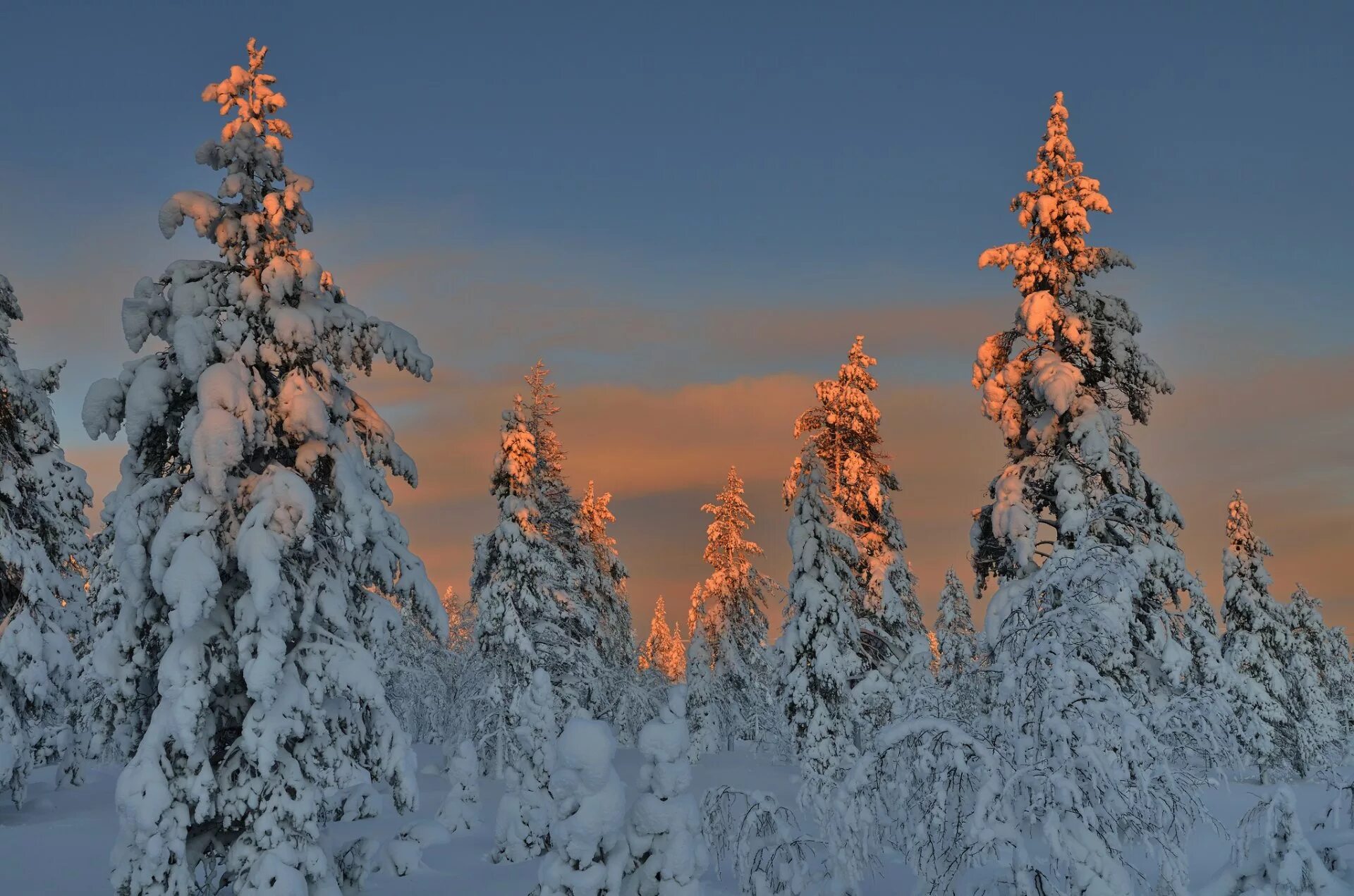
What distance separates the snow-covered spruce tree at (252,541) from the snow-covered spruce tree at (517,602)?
548 inches

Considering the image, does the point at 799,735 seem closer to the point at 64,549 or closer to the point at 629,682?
the point at 629,682

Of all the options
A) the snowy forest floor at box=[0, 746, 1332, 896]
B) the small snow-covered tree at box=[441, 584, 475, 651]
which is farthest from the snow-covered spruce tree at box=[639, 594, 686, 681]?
the snowy forest floor at box=[0, 746, 1332, 896]

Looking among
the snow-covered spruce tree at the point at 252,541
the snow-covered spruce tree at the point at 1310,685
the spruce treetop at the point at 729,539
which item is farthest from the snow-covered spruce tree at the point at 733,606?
the snow-covered spruce tree at the point at 252,541

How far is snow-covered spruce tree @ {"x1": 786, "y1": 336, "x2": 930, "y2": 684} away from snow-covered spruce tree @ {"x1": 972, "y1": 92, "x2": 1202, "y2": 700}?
24.9 ft

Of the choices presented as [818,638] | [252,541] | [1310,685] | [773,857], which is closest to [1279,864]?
[773,857]

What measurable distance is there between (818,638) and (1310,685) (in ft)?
87.7

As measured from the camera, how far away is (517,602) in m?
28.1

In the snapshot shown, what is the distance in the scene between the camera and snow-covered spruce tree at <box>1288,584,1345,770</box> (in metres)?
38.9

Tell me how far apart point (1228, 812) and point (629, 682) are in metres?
20.3

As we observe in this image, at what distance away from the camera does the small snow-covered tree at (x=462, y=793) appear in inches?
960

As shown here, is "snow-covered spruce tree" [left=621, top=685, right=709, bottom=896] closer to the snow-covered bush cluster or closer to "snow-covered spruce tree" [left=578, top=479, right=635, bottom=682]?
the snow-covered bush cluster

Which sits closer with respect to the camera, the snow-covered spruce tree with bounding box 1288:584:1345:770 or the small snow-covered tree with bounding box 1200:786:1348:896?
the small snow-covered tree with bounding box 1200:786:1348:896

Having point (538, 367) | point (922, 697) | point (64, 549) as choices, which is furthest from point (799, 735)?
point (64, 549)

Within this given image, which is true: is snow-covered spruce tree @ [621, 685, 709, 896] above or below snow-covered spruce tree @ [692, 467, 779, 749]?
below
